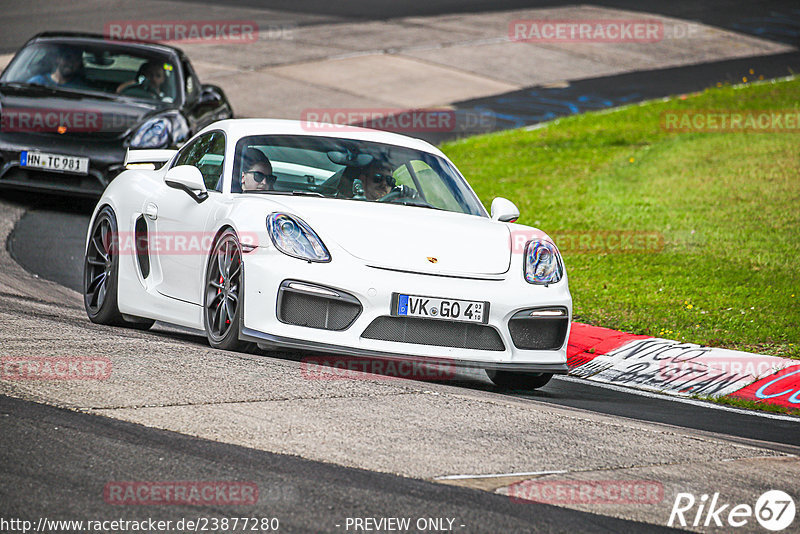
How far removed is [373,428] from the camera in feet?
16.6

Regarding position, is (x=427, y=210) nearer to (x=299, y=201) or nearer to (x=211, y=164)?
(x=299, y=201)

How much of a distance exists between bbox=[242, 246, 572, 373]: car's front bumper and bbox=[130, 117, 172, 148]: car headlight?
18.9ft

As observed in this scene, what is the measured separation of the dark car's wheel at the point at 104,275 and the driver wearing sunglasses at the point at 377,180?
1.78 meters

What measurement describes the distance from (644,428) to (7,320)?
140 inches

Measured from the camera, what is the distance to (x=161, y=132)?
12.0 m

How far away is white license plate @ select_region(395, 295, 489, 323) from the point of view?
622 centimetres

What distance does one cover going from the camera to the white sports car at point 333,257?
623 centimetres

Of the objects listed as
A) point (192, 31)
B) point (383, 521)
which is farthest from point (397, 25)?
point (383, 521)

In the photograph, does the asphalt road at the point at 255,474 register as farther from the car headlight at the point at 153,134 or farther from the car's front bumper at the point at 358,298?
the car headlight at the point at 153,134
